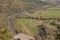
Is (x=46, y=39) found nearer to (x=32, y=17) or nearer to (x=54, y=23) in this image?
(x=54, y=23)

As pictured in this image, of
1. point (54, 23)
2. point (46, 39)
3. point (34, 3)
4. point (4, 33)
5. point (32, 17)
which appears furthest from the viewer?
point (34, 3)

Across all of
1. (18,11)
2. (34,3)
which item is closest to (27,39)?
(18,11)

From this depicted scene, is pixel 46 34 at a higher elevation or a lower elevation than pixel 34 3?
higher

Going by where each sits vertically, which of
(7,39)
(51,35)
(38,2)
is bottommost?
(38,2)

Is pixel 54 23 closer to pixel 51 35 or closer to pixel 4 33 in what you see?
pixel 51 35

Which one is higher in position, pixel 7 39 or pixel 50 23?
pixel 7 39

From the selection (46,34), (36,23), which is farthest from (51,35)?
(36,23)

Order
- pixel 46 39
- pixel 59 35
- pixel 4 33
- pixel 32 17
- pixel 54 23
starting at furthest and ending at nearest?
pixel 32 17 → pixel 54 23 → pixel 59 35 → pixel 46 39 → pixel 4 33

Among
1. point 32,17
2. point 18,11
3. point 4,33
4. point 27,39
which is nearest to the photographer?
point 4,33

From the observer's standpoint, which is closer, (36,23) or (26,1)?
(36,23)
